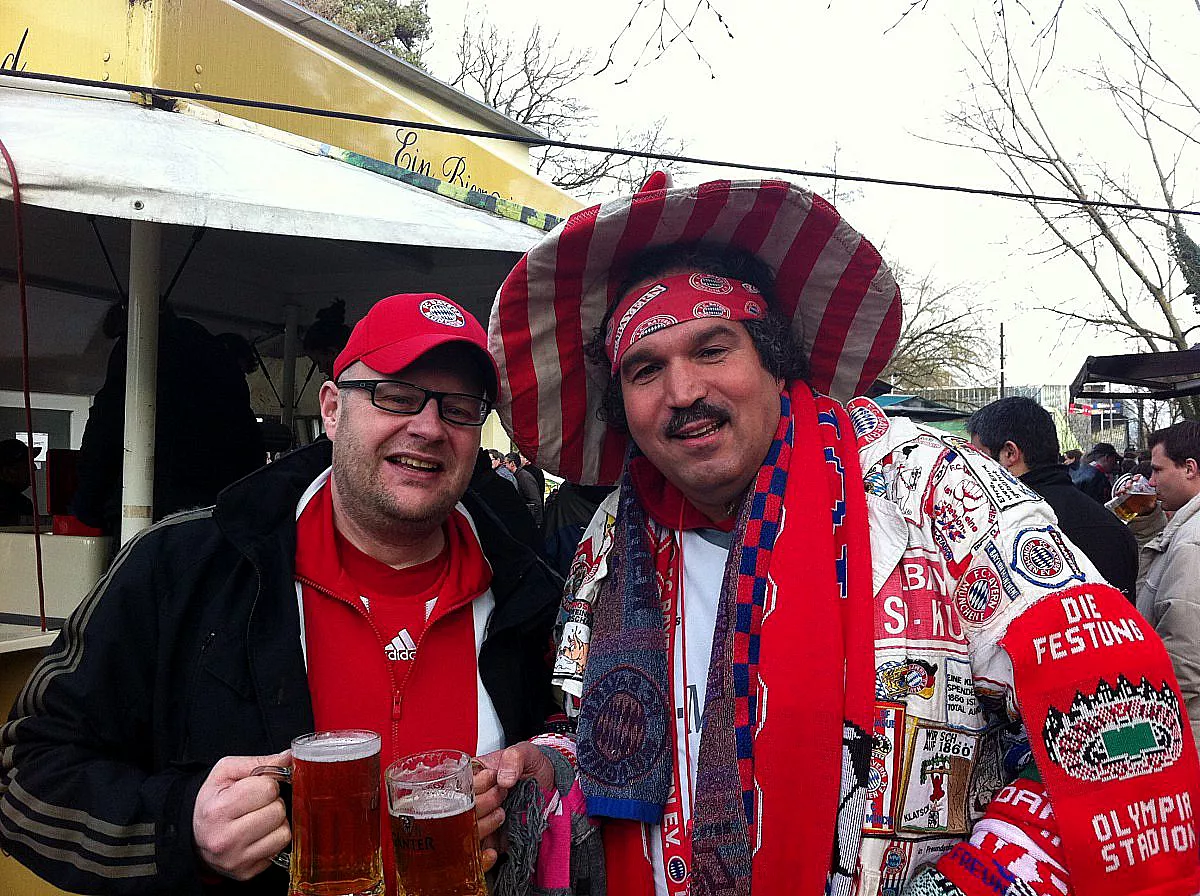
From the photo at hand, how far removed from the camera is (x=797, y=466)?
5.81 ft

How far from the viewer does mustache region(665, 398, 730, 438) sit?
1.85m

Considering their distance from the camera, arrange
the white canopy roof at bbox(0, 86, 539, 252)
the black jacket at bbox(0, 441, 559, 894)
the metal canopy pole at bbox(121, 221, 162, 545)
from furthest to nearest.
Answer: the metal canopy pole at bbox(121, 221, 162, 545) → the white canopy roof at bbox(0, 86, 539, 252) → the black jacket at bbox(0, 441, 559, 894)

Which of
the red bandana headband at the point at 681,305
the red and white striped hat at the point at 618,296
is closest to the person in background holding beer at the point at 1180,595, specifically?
the red and white striped hat at the point at 618,296

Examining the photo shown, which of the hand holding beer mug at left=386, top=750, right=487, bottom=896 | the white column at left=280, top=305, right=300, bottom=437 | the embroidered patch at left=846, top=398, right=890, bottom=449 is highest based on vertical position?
the white column at left=280, top=305, right=300, bottom=437

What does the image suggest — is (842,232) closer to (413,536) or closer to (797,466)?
(797,466)

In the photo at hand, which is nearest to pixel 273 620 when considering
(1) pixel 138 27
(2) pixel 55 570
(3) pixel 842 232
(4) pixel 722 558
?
(4) pixel 722 558

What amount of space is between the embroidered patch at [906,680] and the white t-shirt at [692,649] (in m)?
0.36

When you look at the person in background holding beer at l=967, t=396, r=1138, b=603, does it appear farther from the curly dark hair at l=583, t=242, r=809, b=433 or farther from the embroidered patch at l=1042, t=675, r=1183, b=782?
the embroidered patch at l=1042, t=675, r=1183, b=782

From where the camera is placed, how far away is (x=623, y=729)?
1771 mm

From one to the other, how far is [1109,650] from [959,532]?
0.30 metres

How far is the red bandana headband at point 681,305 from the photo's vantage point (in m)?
1.95

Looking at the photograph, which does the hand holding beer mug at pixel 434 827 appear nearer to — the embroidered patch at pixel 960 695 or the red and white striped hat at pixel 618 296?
the embroidered patch at pixel 960 695

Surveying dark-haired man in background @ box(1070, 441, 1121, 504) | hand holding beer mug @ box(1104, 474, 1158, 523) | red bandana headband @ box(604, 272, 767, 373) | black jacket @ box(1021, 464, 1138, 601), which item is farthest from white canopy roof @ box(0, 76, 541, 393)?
dark-haired man in background @ box(1070, 441, 1121, 504)

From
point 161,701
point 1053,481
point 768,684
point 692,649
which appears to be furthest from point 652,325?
point 1053,481
